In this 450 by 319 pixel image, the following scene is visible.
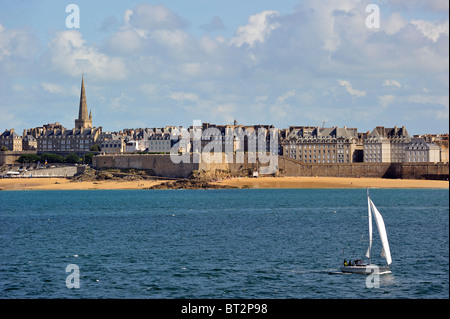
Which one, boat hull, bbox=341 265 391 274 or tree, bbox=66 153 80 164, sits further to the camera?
tree, bbox=66 153 80 164

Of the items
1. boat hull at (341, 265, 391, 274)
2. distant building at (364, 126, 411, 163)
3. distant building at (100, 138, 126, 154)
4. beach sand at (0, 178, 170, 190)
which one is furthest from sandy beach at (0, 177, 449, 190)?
boat hull at (341, 265, 391, 274)

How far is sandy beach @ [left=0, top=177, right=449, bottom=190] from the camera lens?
111 meters

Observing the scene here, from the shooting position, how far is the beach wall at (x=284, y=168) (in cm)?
11750

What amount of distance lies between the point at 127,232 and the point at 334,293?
25.0 meters

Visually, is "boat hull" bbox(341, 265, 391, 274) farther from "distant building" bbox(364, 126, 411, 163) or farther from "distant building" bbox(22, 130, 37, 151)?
"distant building" bbox(22, 130, 37, 151)

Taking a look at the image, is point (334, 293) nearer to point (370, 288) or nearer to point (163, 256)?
point (370, 288)

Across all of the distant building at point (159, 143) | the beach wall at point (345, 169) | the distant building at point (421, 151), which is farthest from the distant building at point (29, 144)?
the distant building at point (421, 151)

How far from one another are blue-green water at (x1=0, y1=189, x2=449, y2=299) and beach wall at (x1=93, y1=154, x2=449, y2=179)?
46308mm

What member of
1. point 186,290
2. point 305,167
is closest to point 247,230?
point 186,290

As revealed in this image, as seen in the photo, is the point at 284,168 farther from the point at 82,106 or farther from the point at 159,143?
the point at 82,106

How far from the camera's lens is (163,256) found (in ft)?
129

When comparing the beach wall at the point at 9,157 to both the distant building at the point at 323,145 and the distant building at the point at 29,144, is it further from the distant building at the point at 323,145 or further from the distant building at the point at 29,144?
the distant building at the point at 323,145

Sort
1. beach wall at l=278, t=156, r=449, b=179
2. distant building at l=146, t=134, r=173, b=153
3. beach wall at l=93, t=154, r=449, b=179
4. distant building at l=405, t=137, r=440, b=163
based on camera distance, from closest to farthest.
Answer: beach wall at l=93, t=154, r=449, b=179
beach wall at l=278, t=156, r=449, b=179
distant building at l=405, t=137, r=440, b=163
distant building at l=146, t=134, r=173, b=153

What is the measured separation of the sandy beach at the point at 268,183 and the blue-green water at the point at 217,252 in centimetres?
3890
